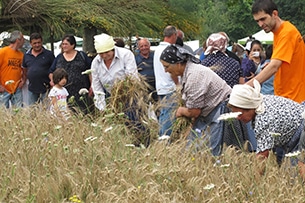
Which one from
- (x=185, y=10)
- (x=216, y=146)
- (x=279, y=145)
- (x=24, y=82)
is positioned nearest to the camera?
(x=279, y=145)

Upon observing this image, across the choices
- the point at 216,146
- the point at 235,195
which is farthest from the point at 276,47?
the point at 235,195

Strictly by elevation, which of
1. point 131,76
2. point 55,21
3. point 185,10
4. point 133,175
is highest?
point 133,175

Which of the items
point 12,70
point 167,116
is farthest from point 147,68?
point 167,116

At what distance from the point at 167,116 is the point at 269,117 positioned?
1.97 meters

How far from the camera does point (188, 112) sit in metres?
6.91

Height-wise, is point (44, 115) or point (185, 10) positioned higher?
point (44, 115)

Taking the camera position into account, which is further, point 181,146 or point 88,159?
point 181,146

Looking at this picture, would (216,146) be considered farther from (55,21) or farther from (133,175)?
(55,21)

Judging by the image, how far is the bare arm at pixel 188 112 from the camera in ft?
22.6

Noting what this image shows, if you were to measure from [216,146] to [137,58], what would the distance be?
12.5 feet

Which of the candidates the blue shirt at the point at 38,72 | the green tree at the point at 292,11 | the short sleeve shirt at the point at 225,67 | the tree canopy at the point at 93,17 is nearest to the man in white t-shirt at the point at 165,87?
the short sleeve shirt at the point at 225,67

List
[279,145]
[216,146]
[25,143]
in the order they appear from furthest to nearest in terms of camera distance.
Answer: [216,146], [25,143], [279,145]

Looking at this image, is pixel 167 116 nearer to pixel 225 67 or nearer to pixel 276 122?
pixel 225 67

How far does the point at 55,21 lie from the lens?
1169cm
